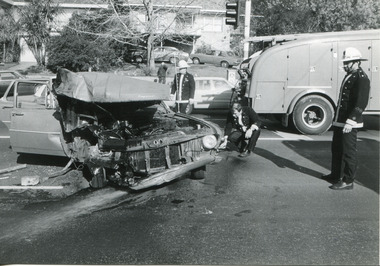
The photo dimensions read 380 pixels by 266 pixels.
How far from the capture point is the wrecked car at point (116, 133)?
6.05m

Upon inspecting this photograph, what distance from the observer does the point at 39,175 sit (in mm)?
7246

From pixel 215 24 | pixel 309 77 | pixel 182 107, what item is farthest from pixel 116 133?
pixel 215 24

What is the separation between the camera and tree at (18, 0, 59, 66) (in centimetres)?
2864

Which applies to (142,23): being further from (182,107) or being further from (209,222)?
(209,222)

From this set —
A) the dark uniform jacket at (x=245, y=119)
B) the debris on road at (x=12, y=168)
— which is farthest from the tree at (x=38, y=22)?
the dark uniform jacket at (x=245, y=119)

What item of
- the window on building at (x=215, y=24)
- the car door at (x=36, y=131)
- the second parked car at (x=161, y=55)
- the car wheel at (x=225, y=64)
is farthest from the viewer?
the window on building at (x=215, y=24)

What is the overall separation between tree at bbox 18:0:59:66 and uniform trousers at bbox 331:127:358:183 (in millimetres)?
25951

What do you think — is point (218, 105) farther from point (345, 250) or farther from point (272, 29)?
point (272, 29)

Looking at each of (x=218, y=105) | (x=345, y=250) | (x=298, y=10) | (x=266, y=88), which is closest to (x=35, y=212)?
(x=345, y=250)

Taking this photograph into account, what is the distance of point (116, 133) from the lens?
6.45 m

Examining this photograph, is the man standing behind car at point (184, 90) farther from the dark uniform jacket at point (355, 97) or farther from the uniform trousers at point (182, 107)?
the dark uniform jacket at point (355, 97)

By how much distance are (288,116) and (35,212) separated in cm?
738

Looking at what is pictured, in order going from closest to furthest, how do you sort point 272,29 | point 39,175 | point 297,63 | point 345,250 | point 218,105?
1. point 345,250
2. point 39,175
3. point 297,63
4. point 218,105
5. point 272,29

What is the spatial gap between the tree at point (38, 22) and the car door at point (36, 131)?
23196 mm
